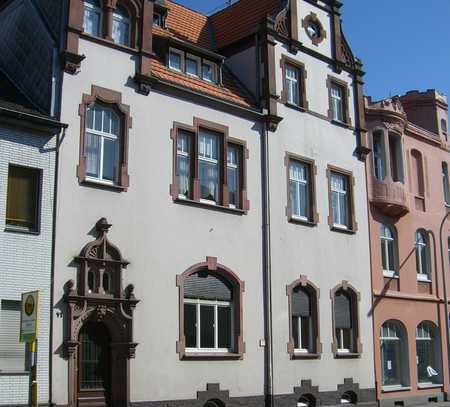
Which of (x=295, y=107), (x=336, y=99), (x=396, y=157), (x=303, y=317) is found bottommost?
(x=303, y=317)

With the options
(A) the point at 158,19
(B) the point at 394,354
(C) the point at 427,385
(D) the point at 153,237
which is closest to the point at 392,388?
(B) the point at 394,354

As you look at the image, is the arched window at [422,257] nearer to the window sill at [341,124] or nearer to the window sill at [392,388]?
the window sill at [392,388]

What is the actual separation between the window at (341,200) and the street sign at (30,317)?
49.3 feet

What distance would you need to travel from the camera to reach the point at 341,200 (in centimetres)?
2677

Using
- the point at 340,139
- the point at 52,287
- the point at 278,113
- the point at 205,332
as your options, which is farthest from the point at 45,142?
the point at 340,139

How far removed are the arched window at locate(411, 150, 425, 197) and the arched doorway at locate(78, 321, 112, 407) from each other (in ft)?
56.7

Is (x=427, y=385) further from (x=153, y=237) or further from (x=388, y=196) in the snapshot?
(x=153, y=237)

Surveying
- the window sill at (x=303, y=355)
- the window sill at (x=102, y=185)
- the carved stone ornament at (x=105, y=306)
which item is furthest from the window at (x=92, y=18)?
the window sill at (x=303, y=355)

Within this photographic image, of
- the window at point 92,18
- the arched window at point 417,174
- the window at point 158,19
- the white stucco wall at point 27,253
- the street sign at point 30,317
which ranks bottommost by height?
the street sign at point 30,317

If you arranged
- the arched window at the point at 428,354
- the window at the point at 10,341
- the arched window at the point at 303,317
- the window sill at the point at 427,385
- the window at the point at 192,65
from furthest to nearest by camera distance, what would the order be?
the arched window at the point at 428,354, the window sill at the point at 427,385, the arched window at the point at 303,317, the window at the point at 192,65, the window at the point at 10,341

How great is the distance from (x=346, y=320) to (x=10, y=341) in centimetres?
1314

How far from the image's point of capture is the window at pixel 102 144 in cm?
1875

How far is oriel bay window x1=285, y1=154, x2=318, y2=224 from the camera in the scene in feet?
80.2

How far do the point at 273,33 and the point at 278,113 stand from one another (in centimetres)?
287
